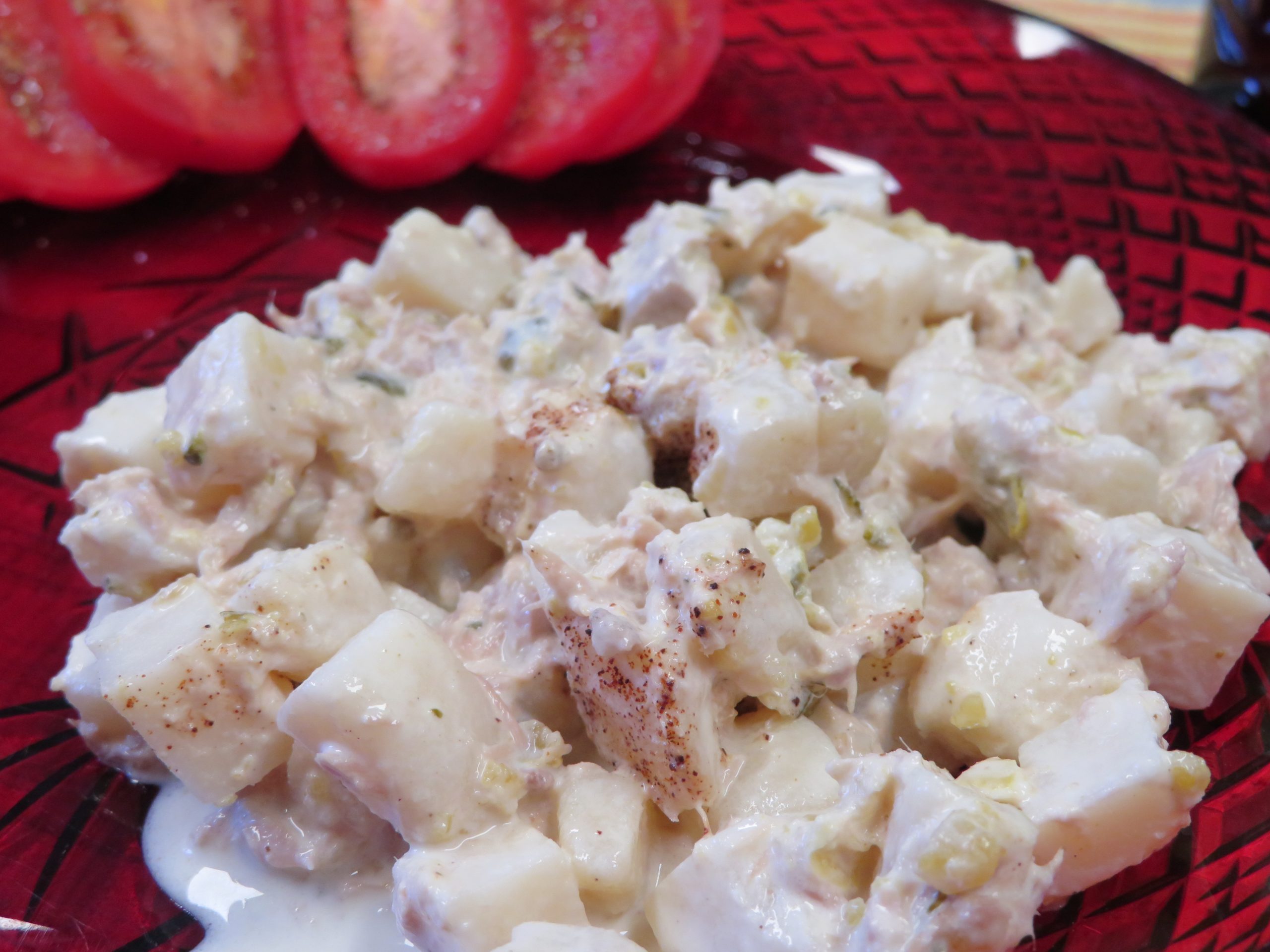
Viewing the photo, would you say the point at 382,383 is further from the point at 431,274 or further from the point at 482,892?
the point at 482,892

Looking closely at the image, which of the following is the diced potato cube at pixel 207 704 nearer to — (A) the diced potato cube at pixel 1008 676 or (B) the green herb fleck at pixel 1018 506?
(A) the diced potato cube at pixel 1008 676

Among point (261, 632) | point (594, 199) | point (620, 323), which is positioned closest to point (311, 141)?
point (594, 199)

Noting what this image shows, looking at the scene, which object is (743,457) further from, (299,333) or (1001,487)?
(299,333)

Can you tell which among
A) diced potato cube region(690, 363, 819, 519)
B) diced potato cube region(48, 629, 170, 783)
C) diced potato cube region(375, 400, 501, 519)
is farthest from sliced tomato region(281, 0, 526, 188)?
diced potato cube region(48, 629, 170, 783)

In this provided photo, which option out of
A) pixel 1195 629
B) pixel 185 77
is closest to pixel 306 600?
pixel 1195 629

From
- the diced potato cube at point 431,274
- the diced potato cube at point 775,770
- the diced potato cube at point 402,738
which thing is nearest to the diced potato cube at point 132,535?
the diced potato cube at point 402,738

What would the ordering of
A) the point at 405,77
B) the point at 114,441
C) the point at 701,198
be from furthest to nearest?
the point at 701,198, the point at 405,77, the point at 114,441

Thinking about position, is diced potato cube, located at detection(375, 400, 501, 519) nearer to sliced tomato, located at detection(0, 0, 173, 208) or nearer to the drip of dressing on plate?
the drip of dressing on plate
